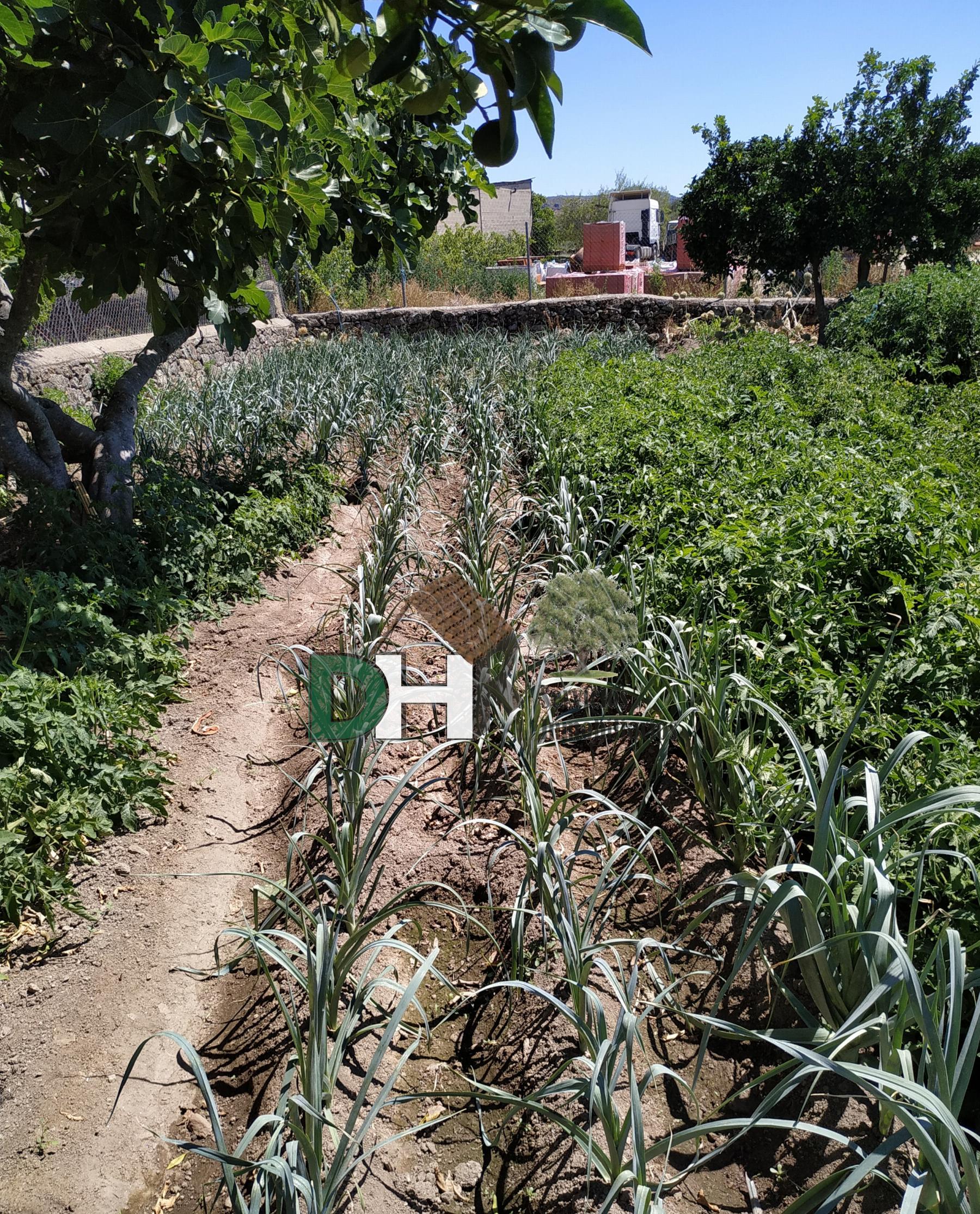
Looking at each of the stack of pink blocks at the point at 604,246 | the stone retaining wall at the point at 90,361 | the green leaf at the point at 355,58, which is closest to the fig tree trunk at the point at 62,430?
the stone retaining wall at the point at 90,361

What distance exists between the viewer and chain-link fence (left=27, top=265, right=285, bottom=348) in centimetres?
905

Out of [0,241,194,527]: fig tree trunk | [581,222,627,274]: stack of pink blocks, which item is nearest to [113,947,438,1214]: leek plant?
[0,241,194,527]: fig tree trunk

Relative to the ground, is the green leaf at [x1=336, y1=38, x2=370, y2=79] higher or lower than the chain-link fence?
lower

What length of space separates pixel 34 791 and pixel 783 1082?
2.10m

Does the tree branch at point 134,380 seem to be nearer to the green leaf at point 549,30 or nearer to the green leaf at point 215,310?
the green leaf at point 215,310

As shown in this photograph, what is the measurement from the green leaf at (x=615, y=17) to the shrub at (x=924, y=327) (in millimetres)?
7551

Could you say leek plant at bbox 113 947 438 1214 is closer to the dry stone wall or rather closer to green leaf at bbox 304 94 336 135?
green leaf at bbox 304 94 336 135

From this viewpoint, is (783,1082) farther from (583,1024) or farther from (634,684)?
(634,684)

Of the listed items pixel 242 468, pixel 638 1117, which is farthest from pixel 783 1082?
pixel 242 468

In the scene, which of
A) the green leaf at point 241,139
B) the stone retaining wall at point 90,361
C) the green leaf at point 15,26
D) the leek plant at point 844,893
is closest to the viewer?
the leek plant at point 844,893

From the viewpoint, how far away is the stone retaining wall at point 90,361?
7629mm

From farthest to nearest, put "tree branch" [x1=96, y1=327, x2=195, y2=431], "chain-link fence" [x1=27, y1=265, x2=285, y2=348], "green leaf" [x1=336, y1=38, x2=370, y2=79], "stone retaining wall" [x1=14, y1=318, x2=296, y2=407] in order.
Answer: "chain-link fence" [x1=27, y1=265, x2=285, y2=348] → "stone retaining wall" [x1=14, y1=318, x2=296, y2=407] → "tree branch" [x1=96, y1=327, x2=195, y2=431] → "green leaf" [x1=336, y1=38, x2=370, y2=79]

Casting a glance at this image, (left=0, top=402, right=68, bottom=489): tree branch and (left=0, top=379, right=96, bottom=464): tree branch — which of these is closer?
(left=0, top=402, right=68, bottom=489): tree branch
